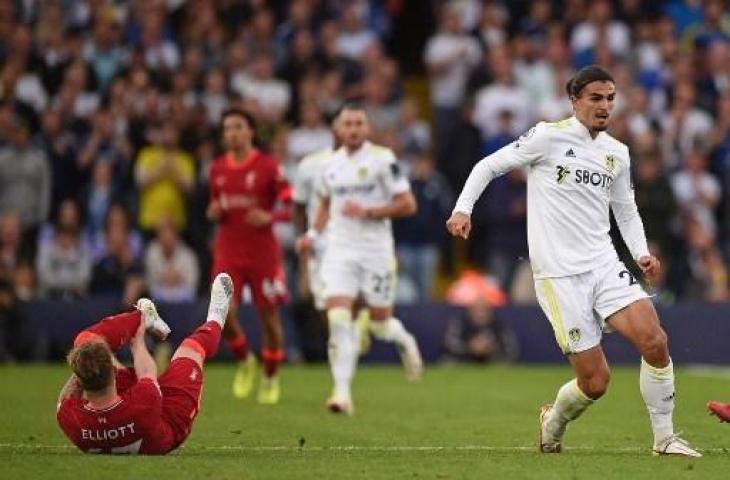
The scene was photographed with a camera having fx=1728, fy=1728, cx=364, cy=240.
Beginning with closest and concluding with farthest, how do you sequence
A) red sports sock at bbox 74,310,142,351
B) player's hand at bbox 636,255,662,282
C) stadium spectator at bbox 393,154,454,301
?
1. red sports sock at bbox 74,310,142,351
2. player's hand at bbox 636,255,662,282
3. stadium spectator at bbox 393,154,454,301

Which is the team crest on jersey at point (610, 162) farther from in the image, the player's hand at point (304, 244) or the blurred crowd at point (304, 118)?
the blurred crowd at point (304, 118)

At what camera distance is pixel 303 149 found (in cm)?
2339

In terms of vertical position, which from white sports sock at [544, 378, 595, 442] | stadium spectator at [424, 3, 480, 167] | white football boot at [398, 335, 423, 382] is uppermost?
stadium spectator at [424, 3, 480, 167]

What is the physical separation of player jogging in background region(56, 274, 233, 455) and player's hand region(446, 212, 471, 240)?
1.92 meters

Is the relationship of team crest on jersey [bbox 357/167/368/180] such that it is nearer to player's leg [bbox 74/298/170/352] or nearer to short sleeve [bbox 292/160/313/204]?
short sleeve [bbox 292/160/313/204]

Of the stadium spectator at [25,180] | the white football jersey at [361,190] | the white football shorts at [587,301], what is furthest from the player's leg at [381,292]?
the stadium spectator at [25,180]

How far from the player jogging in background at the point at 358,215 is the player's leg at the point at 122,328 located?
13.8 ft

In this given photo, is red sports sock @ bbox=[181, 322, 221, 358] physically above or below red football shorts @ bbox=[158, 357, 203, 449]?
above

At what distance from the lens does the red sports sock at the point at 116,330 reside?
1134 cm

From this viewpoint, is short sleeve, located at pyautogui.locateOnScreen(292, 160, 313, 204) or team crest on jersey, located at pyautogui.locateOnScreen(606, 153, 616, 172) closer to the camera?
team crest on jersey, located at pyautogui.locateOnScreen(606, 153, 616, 172)

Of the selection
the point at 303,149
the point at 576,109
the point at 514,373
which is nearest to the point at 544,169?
the point at 576,109

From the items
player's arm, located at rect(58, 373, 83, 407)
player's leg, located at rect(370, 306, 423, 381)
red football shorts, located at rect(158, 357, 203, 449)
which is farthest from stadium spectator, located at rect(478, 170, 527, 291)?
player's arm, located at rect(58, 373, 83, 407)

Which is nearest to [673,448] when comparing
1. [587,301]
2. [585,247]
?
[587,301]

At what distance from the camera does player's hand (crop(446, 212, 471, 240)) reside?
11.4 metres
